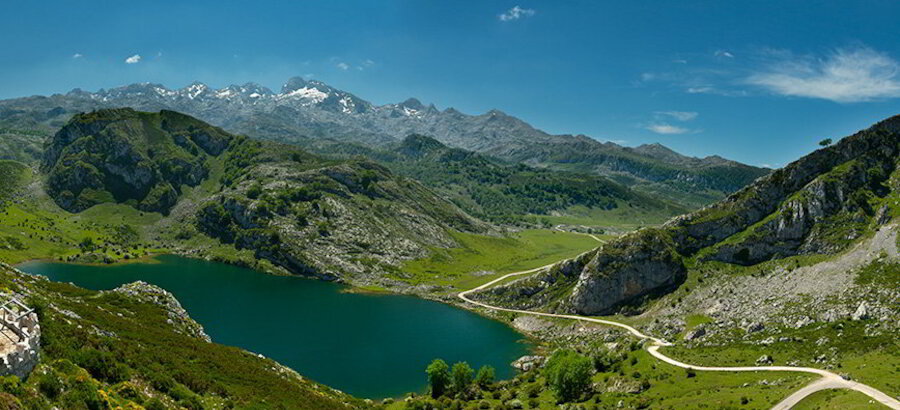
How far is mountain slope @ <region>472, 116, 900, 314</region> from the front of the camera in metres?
128

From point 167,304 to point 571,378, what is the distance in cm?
7047

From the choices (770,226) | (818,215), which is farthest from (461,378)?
(818,215)

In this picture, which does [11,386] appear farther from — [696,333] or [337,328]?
[337,328]

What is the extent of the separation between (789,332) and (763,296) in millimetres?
28317

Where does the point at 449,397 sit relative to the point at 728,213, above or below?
below

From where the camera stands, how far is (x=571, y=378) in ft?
265

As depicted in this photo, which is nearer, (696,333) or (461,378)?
(461,378)

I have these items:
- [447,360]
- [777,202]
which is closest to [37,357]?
[447,360]

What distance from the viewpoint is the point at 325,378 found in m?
105

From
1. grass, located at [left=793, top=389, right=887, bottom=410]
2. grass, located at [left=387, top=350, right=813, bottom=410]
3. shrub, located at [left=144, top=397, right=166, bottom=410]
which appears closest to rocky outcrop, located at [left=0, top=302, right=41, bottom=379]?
shrub, located at [left=144, top=397, right=166, bottom=410]

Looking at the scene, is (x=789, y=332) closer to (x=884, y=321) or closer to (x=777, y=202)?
(x=884, y=321)

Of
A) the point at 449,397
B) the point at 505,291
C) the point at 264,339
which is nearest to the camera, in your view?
the point at 449,397

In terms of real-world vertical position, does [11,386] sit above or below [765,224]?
below

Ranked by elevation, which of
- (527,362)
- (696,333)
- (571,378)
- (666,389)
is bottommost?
(527,362)
